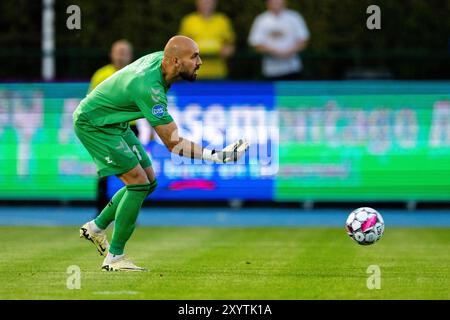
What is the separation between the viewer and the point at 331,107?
70.3ft

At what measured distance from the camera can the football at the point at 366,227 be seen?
13.5 metres

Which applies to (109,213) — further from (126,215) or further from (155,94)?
(155,94)

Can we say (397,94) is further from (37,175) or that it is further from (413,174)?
(37,175)

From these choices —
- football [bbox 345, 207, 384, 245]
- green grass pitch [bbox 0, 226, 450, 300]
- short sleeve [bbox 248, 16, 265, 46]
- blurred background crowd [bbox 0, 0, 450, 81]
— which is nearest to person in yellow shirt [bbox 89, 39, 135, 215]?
green grass pitch [bbox 0, 226, 450, 300]

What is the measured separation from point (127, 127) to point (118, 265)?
1.47 m

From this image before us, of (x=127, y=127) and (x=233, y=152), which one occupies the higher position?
(x=127, y=127)

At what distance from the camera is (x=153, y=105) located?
11.9m

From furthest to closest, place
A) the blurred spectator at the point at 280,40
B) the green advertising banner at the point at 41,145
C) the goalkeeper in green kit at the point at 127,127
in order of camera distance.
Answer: the blurred spectator at the point at 280,40 < the green advertising banner at the point at 41,145 < the goalkeeper in green kit at the point at 127,127

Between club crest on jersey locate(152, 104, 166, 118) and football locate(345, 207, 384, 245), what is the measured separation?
9.12 feet

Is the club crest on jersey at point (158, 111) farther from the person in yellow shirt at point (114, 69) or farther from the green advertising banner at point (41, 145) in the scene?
the green advertising banner at point (41, 145)

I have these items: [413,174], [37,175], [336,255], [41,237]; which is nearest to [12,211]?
[37,175]

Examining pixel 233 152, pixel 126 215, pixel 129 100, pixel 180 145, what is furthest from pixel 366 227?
pixel 129 100

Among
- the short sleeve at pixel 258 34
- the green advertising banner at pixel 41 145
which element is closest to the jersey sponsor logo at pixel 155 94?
the green advertising banner at pixel 41 145

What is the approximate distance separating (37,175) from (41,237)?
16.2ft
